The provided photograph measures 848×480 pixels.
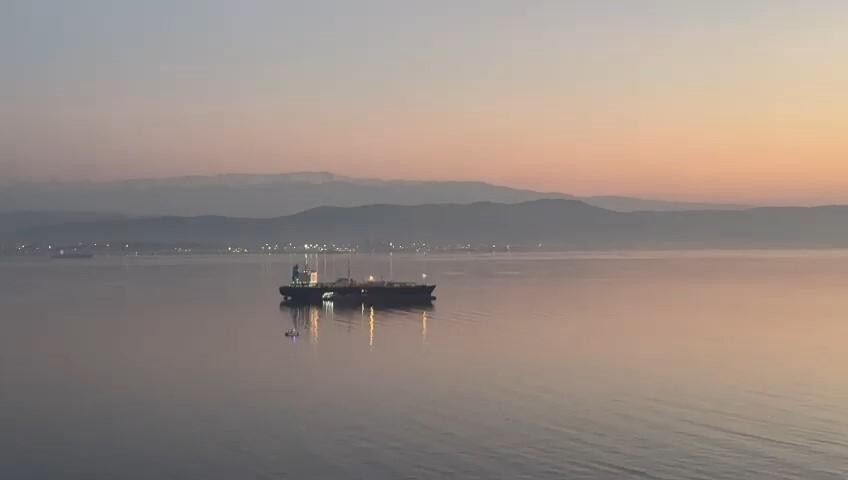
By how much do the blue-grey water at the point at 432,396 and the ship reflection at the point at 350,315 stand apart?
1.09 metres

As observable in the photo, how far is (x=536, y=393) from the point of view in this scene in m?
48.7

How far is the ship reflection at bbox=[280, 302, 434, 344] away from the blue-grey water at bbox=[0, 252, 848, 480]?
3.57 ft

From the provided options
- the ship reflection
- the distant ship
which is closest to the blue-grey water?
the ship reflection

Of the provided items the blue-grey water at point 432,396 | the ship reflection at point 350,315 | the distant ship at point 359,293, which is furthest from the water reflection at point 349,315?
the distant ship at point 359,293

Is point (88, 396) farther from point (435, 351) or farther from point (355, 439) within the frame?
point (435, 351)

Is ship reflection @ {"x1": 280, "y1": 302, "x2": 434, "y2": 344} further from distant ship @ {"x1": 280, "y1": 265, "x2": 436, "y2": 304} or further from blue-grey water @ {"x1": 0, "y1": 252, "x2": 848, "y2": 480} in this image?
distant ship @ {"x1": 280, "y1": 265, "x2": 436, "y2": 304}

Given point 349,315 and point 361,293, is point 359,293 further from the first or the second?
point 349,315

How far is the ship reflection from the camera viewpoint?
3452 inches

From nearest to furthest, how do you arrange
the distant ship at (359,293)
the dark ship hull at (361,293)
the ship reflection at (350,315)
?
the ship reflection at (350,315) < the distant ship at (359,293) < the dark ship hull at (361,293)

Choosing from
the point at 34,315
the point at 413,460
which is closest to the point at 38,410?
the point at 413,460

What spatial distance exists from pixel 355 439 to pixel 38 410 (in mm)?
19545

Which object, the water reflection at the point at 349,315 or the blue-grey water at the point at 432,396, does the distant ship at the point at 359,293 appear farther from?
the blue-grey water at the point at 432,396

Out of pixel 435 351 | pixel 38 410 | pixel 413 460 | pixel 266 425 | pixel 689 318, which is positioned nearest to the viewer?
pixel 413 460

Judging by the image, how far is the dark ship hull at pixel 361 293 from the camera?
5039 inches
